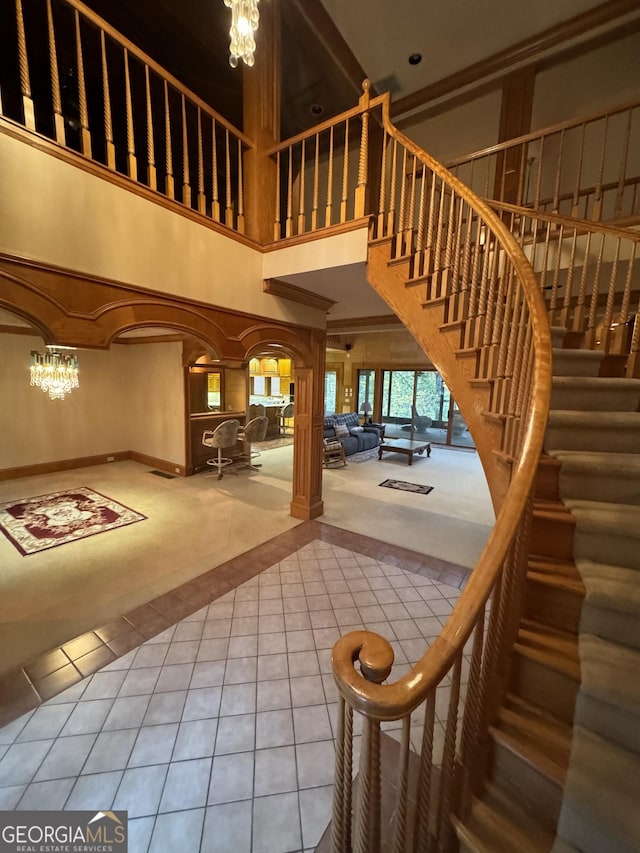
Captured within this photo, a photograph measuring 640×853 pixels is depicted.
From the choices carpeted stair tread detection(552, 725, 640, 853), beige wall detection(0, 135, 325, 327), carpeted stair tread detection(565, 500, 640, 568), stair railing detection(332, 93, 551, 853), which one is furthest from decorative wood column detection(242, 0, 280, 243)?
carpeted stair tread detection(552, 725, 640, 853)

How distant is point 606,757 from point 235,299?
3.26 meters

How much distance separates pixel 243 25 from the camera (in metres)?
1.61

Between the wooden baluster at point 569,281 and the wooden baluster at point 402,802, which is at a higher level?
the wooden baluster at point 569,281

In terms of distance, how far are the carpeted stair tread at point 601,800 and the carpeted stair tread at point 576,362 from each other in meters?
2.06

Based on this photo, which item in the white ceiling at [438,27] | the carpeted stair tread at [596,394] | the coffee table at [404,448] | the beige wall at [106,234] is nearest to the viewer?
the beige wall at [106,234]

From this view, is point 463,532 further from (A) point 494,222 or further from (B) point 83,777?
(B) point 83,777

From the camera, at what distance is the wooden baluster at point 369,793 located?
2.64 feet

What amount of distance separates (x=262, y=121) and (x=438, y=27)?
2510 mm

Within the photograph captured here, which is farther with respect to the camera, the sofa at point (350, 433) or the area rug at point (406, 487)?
the sofa at point (350, 433)

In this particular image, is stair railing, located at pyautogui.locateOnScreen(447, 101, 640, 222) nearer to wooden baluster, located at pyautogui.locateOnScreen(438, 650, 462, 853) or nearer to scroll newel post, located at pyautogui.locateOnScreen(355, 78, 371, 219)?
scroll newel post, located at pyautogui.locateOnScreen(355, 78, 371, 219)

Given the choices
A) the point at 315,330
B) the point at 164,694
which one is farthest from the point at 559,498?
the point at 315,330

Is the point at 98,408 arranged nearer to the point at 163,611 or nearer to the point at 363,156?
the point at 163,611

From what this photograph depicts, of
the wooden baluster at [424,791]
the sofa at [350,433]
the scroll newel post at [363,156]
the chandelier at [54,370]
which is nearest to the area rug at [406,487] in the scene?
the sofa at [350,433]

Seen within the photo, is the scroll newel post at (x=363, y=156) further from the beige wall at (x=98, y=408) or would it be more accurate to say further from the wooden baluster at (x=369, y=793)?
the beige wall at (x=98, y=408)
